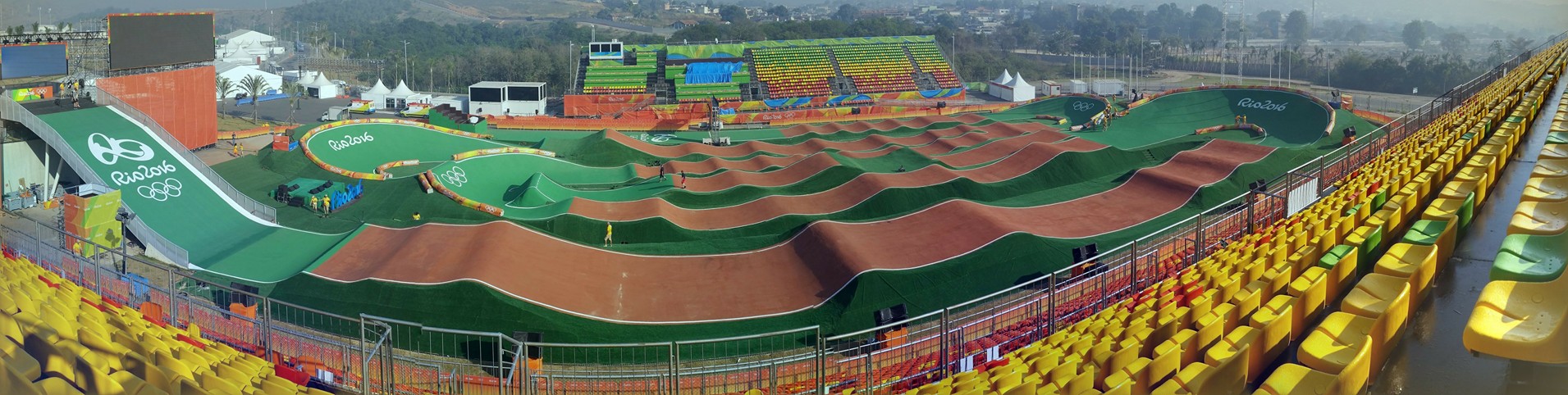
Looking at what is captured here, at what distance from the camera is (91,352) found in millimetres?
10172

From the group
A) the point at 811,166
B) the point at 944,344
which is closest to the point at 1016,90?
the point at 811,166

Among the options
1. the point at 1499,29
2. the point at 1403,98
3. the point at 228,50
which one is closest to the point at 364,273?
the point at 1403,98

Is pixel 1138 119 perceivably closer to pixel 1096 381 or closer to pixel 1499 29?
pixel 1096 381

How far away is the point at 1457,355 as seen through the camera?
707cm

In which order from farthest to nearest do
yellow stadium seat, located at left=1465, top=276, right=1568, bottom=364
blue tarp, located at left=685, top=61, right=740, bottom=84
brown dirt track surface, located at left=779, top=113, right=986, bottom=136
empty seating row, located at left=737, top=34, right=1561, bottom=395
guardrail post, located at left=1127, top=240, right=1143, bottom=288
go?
blue tarp, located at left=685, top=61, right=740, bottom=84 < brown dirt track surface, located at left=779, top=113, right=986, bottom=136 < guardrail post, located at left=1127, top=240, right=1143, bottom=288 < empty seating row, located at left=737, top=34, right=1561, bottom=395 < yellow stadium seat, located at left=1465, top=276, right=1568, bottom=364

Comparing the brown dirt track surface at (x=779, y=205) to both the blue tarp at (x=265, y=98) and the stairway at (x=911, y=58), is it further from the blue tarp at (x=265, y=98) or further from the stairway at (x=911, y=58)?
the blue tarp at (x=265, y=98)

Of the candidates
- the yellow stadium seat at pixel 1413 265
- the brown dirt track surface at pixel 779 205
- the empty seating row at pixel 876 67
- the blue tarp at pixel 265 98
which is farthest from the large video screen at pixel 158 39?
the empty seating row at pixel 876 67

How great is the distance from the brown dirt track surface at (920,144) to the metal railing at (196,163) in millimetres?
14028

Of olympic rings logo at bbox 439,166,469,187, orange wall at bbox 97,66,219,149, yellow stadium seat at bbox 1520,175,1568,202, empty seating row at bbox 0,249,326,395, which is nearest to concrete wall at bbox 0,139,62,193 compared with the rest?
orange wall at bbox 97,66,219,149

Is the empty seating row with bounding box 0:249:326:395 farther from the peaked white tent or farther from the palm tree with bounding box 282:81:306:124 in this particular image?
the peaked white tent

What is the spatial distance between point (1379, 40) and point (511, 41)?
408ft

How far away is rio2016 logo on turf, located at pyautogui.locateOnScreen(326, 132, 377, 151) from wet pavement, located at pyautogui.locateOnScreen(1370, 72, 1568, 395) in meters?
35.6

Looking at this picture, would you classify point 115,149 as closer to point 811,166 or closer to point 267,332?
point 267,332

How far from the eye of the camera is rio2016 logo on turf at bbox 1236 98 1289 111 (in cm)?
4387
